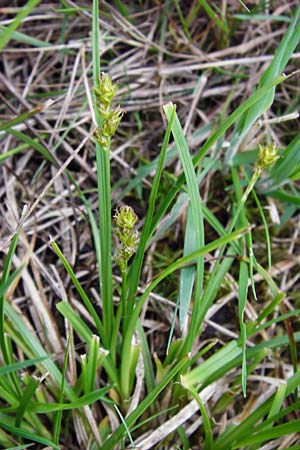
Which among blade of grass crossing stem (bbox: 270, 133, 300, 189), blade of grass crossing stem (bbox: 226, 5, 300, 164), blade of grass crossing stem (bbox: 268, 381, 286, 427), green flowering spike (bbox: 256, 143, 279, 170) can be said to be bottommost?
blade of grass crossing stem (bbox: 268, 381, 286, 427)

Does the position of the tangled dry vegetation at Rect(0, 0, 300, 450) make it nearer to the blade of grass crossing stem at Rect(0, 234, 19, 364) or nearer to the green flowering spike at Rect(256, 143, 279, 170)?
the blade of grass crossing stem at Rect(0, 234, 19, 364)

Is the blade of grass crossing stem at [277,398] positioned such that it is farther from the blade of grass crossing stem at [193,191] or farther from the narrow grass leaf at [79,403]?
the narrow grass leaf at [79,403]

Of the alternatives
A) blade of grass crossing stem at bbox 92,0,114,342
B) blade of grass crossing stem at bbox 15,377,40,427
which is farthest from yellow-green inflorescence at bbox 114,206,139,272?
blade of grass crossing stem at bbox 15,377,40,427

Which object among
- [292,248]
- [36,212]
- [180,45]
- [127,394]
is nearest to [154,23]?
[180,45]

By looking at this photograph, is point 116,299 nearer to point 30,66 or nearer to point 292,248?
point 292,248

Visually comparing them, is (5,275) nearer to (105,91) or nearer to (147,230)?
(147,230)

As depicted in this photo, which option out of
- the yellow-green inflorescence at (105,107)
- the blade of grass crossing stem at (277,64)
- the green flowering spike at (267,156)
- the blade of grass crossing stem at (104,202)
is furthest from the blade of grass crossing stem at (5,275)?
the blade of grass crossing stem at (277,64)
